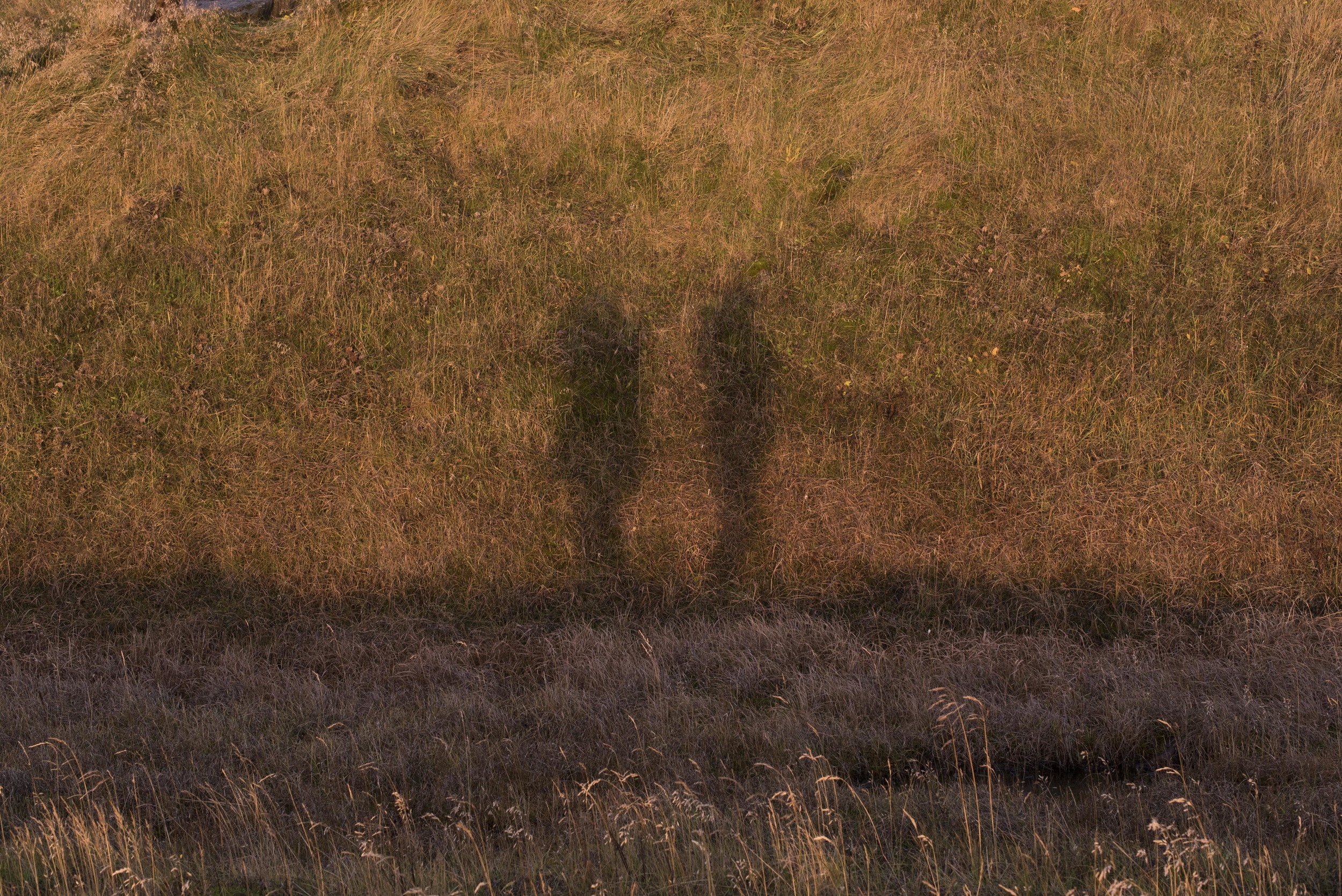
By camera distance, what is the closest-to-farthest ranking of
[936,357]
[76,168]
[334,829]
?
1. [334,829]
2. [936,357]
3. [76,168]

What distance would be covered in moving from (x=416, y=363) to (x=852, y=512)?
340cm

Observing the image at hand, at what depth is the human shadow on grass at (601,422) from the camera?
7383mm

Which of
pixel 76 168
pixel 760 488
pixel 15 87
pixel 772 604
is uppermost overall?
pixel 15 87

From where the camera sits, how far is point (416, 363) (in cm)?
811

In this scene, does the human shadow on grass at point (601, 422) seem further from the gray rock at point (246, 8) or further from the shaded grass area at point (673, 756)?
the gray rock at point (246, 8)

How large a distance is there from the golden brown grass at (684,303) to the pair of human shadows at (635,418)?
0.03 metres

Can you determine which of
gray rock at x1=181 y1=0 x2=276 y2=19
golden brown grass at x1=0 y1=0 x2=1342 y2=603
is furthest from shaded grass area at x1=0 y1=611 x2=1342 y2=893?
gray rock at x1=181 y1=0 x2=276 y2=19

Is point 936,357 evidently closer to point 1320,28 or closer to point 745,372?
point 745,372

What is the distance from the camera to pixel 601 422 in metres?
7.93

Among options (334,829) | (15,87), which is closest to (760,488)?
(334,829)

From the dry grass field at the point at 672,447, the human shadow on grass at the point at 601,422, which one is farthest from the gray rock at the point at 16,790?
the human shadow on grass at the point at 601,422

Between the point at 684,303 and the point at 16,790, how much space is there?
212 inches

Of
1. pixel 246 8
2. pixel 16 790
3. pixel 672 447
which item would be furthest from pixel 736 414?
pixel 246 8

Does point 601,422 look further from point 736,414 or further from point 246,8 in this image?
point 246,8
